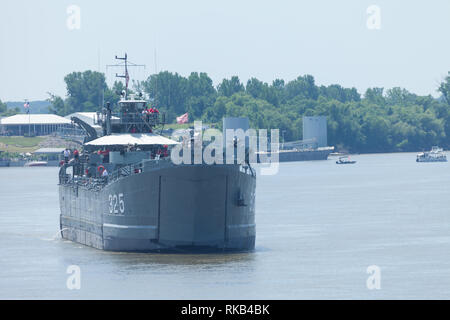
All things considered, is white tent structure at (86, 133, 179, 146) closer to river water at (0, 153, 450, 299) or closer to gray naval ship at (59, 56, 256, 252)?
gray naval ship at (59, 56, 256, 252)

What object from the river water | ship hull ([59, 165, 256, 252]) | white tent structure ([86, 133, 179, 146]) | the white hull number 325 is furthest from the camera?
white tent structure ([86, 133, 179, 146])

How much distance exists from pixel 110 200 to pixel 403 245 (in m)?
14.5

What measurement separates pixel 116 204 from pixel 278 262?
744 centimetres

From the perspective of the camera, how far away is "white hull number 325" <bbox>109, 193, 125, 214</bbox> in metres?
45.0


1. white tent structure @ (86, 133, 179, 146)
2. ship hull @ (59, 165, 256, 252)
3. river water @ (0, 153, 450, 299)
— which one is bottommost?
river water @ (0, 153, 450, 299)

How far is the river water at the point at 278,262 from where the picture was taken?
124 feet

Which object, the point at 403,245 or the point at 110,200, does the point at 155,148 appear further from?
the point at 403,245

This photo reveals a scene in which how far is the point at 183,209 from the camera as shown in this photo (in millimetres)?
43219

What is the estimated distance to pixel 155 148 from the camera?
51500 mm

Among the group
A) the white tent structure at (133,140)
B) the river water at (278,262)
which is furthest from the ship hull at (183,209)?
the white tent structure at (133,140)

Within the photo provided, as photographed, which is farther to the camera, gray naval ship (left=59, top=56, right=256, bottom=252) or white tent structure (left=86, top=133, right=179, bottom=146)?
white tent structure (left=86, top=133, right=179, bottom=146)

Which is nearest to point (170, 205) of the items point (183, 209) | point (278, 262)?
point (183, 209)

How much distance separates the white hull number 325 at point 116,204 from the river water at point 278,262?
1.95 metres

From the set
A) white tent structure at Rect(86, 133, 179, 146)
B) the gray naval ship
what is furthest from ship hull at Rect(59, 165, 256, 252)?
white tent structure at Rect(86, 133, 179, 146)
